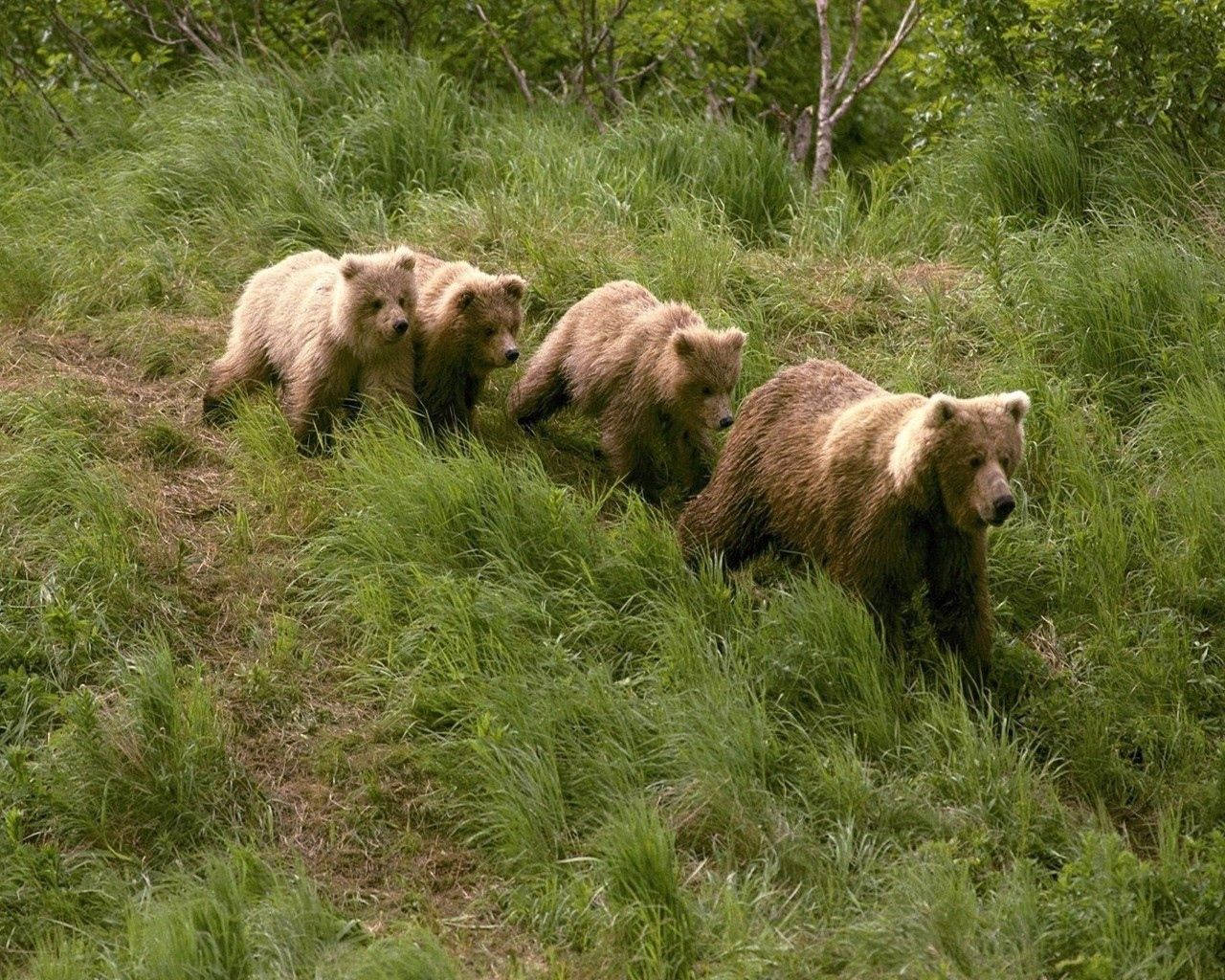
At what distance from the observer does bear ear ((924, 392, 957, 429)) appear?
5500 mm

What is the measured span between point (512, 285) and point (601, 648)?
1918 millimetres

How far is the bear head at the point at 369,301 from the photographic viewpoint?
7090mm

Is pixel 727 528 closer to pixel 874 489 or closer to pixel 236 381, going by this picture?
pixel 874 489

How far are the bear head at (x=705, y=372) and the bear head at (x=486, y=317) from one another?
0.74 m

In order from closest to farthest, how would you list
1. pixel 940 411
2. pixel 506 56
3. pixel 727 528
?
pixel 940 411 < pixel 727 528 < pixel 506 56

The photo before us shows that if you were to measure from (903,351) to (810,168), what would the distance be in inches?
164

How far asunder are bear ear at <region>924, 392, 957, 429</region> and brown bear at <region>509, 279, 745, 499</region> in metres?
1.36

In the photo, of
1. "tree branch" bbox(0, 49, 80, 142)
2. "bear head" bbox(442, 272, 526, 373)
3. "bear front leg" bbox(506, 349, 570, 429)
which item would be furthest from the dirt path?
"tree branch" bbox(0, 49, 80, 142)

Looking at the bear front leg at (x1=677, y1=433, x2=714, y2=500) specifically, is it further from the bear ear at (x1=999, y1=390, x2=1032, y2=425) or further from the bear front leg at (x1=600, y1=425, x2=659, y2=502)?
the bear ear at (x1=999, y1=390, x2=1032, y2=425)

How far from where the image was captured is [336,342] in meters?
7.16

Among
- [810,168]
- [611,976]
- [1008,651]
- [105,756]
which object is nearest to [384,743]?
[105,756]

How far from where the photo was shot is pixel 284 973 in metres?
4.85

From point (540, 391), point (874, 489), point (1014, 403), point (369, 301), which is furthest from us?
point (540, 391)

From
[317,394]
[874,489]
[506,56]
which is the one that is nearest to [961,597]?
[874,489]
